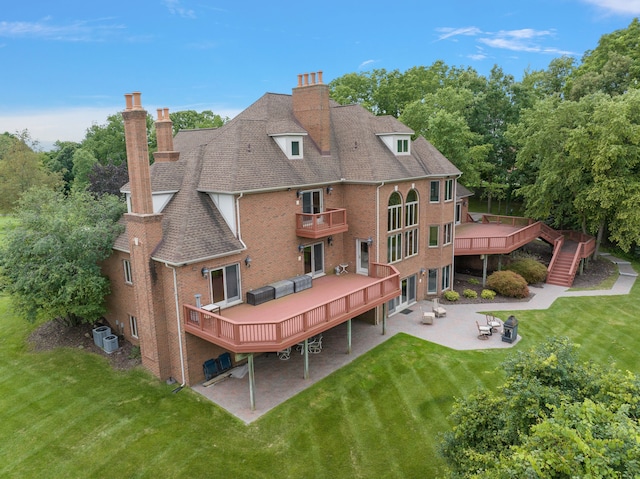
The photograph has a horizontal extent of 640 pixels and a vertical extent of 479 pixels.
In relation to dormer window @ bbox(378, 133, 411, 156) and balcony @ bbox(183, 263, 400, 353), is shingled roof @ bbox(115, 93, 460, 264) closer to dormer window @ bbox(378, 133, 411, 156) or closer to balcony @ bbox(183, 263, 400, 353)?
dormer window @ bbox(378, 133, 411, 156)

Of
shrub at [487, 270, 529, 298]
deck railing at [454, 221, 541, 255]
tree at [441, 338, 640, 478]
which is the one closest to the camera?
tree at [441, 338, 640, 478]

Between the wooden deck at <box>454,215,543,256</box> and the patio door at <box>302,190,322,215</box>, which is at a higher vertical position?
the patio door at <box>302,190,322,215</box>

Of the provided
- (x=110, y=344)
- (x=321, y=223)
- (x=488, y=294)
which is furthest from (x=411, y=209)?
(x=110, y=344)

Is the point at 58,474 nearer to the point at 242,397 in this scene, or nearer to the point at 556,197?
the point at 242,397

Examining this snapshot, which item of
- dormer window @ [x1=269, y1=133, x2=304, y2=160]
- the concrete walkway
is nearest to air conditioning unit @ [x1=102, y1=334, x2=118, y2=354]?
the concrete walkway

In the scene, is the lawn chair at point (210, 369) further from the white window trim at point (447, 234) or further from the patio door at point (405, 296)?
the white window trim at point (447, 234)

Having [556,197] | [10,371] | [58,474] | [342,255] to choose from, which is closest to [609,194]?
[556,197]

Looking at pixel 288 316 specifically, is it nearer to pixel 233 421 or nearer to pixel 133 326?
pixel 233 421
